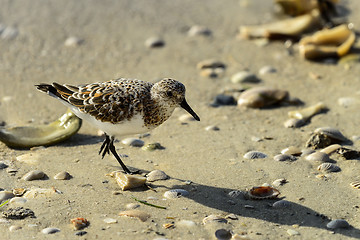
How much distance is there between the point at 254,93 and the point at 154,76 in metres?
1.66

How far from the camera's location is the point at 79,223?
473cm

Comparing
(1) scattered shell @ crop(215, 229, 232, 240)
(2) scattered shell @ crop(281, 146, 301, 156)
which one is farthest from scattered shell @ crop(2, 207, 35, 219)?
(2) scattered shell @ crop(281, 146, 301, 156)

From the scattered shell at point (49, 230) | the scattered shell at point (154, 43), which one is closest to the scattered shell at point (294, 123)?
the scattered shell at point (154, 43)

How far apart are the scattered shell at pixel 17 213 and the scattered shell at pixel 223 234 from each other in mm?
1666

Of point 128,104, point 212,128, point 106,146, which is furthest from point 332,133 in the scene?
point 106,146

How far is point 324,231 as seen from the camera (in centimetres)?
474

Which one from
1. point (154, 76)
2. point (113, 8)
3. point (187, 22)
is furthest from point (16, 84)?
point (187, 22)

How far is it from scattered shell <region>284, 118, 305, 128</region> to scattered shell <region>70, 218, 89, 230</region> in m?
3.11

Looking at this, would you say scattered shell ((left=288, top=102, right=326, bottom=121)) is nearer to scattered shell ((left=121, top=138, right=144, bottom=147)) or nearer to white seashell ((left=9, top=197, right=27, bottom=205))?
scattered shell ((left=121, top=138, right=144, bottom=147))

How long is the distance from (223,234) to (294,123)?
261 cm

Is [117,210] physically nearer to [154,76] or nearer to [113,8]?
[154,76]

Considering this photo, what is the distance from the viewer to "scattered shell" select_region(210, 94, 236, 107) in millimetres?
7516

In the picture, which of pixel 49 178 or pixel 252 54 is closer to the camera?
pixel 49 178

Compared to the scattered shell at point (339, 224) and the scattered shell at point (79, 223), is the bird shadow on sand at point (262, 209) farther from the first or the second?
the scattered shell at point (79, 223)
